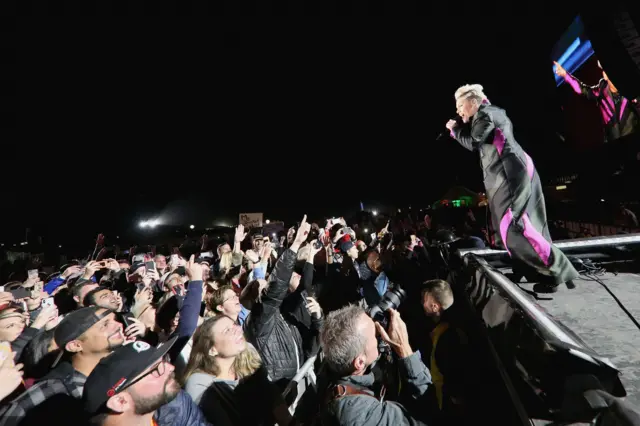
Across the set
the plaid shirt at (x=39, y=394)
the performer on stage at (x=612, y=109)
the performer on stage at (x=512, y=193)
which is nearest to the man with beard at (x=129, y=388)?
the plaid shirt at (x=39, y=394)

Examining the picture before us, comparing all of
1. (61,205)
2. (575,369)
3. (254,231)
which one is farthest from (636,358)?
(61,205)

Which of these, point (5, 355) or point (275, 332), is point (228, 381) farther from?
point (5, 355)

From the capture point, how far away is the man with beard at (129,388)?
1.79 meters

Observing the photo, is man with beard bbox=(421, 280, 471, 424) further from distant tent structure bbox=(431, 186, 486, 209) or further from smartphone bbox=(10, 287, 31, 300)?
distant tent structure bbox=(431, 186, 486, 209)

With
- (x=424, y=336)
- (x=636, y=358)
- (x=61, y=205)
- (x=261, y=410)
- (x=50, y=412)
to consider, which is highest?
(x=61, y=205)

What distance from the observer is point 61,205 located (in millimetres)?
25094

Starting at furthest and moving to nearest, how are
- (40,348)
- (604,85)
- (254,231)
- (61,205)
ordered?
(61,205), (254,231), (604,85), (40,348)

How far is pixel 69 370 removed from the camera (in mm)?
2428

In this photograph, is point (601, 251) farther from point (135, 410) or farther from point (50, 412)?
point (50, 412)

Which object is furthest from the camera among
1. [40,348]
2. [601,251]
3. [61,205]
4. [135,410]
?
[61,205]

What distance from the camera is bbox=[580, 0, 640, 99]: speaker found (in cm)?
290

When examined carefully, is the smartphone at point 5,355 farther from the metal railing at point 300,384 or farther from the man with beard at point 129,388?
the metal railing at point 300,384

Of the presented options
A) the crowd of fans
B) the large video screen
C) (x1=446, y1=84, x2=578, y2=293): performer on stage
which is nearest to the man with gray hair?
the crowd of fans

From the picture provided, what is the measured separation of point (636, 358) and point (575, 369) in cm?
73
